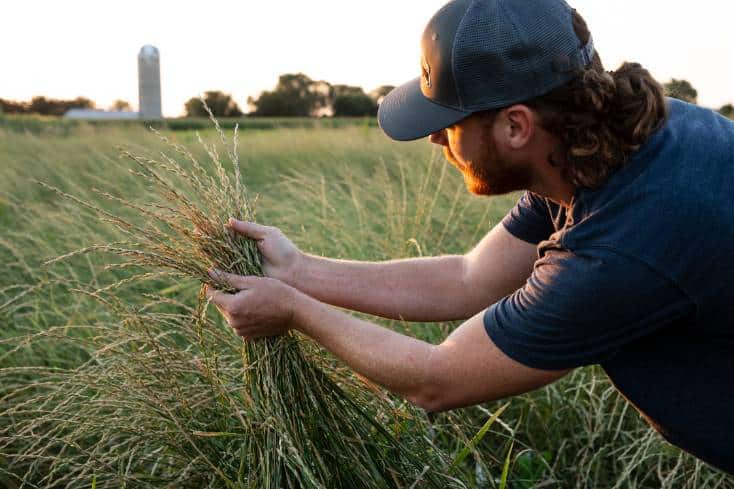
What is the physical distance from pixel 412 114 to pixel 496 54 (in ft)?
0.80

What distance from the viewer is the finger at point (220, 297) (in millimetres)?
1707

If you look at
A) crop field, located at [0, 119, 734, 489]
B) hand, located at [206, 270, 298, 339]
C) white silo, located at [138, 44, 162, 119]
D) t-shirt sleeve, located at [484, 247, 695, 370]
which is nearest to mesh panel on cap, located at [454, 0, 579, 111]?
t-shirt sleeve, located at [484, 247, 695, 370]

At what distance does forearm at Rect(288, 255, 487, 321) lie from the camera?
6.85 feet

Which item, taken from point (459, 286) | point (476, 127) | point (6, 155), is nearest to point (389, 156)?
point (6, 155)

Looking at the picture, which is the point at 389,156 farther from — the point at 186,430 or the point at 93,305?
the point at 186,430

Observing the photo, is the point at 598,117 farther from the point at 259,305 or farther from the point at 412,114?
the point at 259,305

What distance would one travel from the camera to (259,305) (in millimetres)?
1683

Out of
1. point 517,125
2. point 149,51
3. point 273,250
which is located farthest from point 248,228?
point 149,51

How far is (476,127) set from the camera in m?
1.63

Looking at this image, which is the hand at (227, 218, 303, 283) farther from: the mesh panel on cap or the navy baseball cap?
the mesh panel on cap

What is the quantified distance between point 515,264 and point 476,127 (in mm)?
569

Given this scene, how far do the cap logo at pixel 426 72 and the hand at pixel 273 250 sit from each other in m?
0.54

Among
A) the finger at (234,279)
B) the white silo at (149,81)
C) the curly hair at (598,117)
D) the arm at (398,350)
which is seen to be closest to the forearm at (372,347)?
the arm at (398,350)

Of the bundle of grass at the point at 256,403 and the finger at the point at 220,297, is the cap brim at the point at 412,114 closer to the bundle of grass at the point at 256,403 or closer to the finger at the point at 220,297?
the bundle of grass at the point at 256,403
